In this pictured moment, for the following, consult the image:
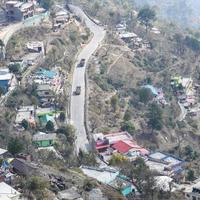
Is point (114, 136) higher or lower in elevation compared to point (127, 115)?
higher

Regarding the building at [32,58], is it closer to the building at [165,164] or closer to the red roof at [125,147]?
the red roof at [125,147]

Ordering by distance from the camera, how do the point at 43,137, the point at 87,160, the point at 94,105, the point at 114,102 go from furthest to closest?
the point at 114,102
the point at 94,105
the point at 43,137
the point at 87,160

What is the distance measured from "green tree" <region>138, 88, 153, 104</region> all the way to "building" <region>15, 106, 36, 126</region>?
12061mm

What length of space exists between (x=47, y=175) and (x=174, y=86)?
100ft

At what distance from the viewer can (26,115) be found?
3800 cm

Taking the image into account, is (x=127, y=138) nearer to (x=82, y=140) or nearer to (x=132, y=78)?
(x=82, y=140)

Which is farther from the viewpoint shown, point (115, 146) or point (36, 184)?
point (115, 146)

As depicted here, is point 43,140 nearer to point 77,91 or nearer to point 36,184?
point 77,91

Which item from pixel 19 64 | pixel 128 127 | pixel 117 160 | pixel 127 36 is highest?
pixel 19 64

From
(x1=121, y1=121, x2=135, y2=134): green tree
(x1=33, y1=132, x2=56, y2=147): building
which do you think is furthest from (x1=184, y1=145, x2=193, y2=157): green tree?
(x1=33, y1=132, x2=56, y2=147): building

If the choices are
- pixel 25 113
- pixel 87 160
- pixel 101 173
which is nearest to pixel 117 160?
pixel 87 160

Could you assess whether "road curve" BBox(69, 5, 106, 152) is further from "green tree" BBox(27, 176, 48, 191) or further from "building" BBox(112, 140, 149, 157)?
"green tree" BBox(27, 176, 48, 191)

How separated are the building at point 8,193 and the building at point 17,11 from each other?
32.7 m

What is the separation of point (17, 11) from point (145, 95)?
14.7 m
